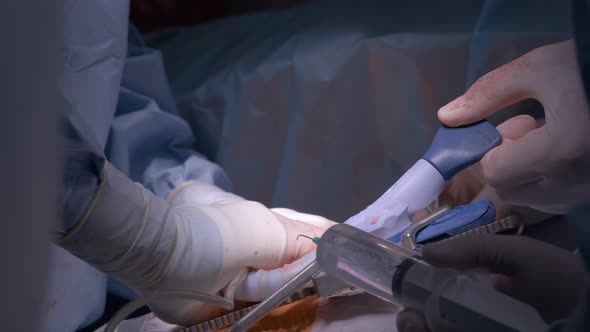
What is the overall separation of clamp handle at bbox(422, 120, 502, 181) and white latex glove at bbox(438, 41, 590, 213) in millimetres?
13

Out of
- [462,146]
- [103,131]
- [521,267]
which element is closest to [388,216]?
[462,146]

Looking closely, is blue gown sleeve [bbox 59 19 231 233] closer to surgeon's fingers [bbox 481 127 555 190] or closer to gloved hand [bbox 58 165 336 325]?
gloved hand [bbox 58 165 336 325]

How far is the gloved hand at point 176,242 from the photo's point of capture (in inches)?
26.3

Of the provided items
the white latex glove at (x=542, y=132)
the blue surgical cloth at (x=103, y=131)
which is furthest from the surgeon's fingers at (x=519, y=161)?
the blue surgical cloth at (x=103, y=131)

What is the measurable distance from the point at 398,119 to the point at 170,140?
49cm

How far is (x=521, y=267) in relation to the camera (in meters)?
0.55

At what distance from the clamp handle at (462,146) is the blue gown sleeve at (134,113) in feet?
1.57

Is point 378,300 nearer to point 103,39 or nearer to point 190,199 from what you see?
point 190,199

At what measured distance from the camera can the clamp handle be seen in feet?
2.69


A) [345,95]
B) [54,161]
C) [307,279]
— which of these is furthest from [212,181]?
[54,161]

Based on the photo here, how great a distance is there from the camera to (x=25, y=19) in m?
0.33

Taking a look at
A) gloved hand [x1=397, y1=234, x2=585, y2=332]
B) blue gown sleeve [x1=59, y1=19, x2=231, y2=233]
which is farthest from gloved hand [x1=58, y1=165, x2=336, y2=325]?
gloved hand [x1=397, y1=234, x2=585, y2=332]

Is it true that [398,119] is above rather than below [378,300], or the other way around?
above

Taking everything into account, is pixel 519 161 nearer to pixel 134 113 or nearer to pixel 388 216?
pixel 388 216
